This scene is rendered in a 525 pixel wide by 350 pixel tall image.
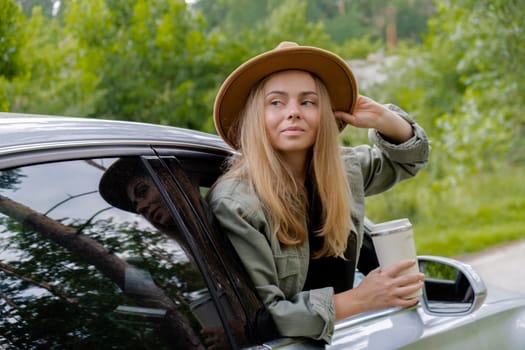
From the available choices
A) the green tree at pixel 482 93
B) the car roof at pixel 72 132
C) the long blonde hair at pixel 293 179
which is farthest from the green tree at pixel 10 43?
the green tree at pixel 482 93

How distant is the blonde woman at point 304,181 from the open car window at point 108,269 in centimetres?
10

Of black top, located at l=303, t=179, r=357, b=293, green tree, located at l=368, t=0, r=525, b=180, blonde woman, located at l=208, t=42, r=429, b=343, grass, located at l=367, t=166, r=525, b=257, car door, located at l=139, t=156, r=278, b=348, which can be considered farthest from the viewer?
green tree, located at l=368, t=0, r=525, b=180

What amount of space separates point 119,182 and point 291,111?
670mm

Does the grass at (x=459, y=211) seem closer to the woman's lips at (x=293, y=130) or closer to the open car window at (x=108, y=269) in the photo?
the woman's lips at (x=293, y=130)

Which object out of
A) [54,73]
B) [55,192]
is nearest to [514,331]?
[55,192]

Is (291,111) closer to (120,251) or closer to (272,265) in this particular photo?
(272,265)

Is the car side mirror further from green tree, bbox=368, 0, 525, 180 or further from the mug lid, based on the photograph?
green tree, bbox=368, 0, 525, 180

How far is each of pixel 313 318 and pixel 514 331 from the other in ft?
3.00

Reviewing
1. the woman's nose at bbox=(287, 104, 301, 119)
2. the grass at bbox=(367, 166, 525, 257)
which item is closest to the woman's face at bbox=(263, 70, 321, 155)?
the woman's nose at bbox=(287, 104, 301, 119)

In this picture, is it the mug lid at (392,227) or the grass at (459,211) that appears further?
the grass at (459,211)

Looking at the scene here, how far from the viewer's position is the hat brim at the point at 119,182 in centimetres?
153

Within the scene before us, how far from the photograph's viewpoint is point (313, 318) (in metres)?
1.73

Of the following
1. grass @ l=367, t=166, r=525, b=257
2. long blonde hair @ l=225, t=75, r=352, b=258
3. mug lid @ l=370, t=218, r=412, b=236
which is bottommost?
grass @ l=367, t=166, r=525, b=257

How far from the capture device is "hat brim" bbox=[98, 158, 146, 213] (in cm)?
153
